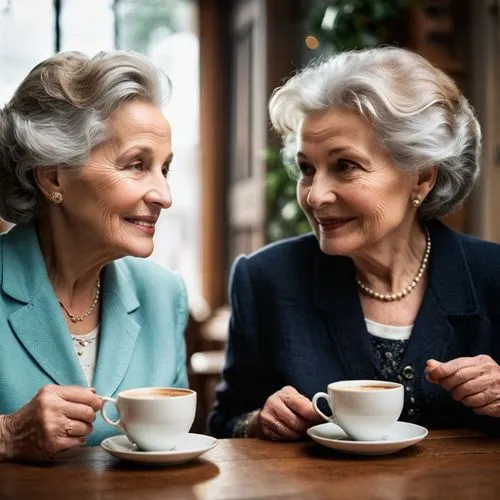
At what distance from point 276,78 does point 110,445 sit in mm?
4562

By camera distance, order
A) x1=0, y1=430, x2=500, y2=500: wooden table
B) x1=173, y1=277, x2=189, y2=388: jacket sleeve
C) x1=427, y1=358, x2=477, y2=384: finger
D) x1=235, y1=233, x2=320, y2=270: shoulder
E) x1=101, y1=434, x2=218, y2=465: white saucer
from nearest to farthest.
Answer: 1. x1=0, y1=430, x2=500, y2=500: wooden table
2. x1=101, y1=434, x2=218, y2=465: white saucer
3. x1=427, y1=358, x2=477, y2=384: finger
4. x1=173, y1=277, x2=189, y2=388: jacket sleeve
5. x1=235, y1=233, x2=320, y2=270: shoulder

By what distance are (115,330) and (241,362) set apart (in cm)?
33

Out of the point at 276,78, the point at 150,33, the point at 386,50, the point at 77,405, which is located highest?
the point at 150,33

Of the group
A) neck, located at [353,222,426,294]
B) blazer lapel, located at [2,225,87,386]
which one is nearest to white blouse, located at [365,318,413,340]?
neck, located at [353,222,426,294]

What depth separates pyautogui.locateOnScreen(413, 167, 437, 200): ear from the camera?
1.97 metres

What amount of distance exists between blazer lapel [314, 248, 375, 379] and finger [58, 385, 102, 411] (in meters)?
0.68

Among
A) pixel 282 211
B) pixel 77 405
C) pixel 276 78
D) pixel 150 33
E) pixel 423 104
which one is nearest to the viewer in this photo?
pixel 77 405

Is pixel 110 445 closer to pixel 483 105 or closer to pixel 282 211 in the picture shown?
pixel 483 105

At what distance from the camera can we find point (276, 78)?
5699 millimetres

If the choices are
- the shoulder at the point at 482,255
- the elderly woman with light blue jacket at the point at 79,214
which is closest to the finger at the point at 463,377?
the shoulder at the point at 482,255

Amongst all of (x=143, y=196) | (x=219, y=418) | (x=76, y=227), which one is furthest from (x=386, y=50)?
(x=219, y=418)

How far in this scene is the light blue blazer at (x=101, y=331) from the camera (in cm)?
170

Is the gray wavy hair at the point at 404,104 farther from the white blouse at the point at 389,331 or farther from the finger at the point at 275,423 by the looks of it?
the finger at the point at 275,423

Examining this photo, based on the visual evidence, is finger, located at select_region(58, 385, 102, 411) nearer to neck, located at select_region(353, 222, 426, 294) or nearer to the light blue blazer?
the light blue blazer
